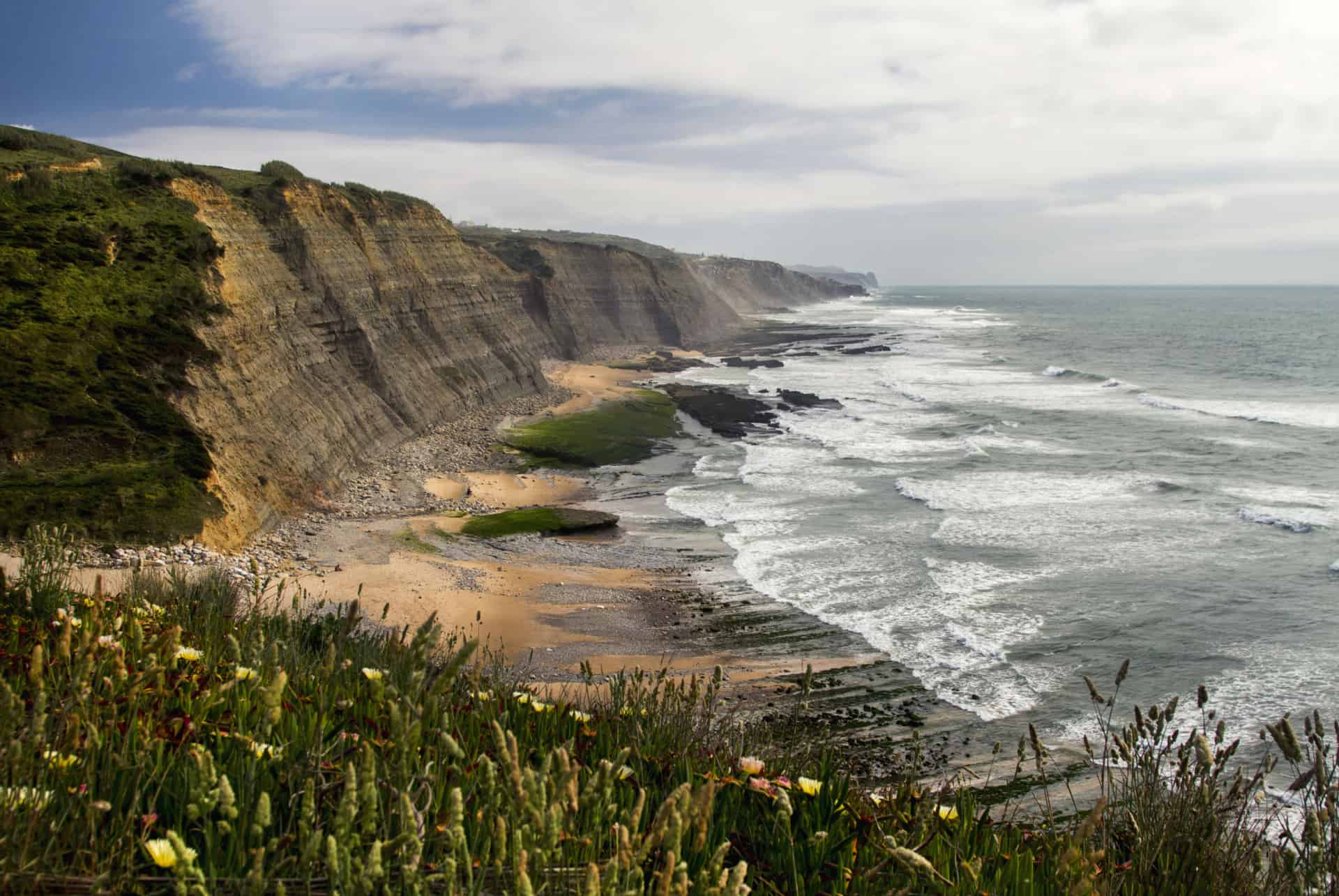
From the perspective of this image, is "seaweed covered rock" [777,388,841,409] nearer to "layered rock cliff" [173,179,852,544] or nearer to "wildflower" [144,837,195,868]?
"layered rock cliff" [173,179,852,544]

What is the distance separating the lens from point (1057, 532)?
78.5 ft

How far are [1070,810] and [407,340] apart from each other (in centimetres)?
3220

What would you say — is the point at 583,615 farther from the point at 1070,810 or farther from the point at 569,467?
the point at 569,467

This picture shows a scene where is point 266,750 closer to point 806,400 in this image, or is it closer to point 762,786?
point 762,786

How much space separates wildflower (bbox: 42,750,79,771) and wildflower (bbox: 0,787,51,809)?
0.15 metres

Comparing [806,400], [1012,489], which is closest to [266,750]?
[1012,489]

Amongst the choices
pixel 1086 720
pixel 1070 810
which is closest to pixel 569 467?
pixel 1086 720

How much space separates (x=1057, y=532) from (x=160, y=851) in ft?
78.8

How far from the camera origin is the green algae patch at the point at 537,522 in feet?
78.3

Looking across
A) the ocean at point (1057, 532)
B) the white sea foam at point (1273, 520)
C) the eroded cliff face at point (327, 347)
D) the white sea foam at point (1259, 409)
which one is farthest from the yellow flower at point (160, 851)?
the white sea foam at point (1259, 409)

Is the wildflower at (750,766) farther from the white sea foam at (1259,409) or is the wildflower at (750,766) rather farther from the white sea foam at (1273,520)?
the white sea foam at (1259,409)

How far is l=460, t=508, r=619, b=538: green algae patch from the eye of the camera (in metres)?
23.9

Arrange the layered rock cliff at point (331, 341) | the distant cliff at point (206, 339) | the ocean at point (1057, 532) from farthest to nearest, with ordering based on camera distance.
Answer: the layered rock cliff at point (331, 341)
the distant cliff at point (206, 339)
the ocean at point (1057, 532)

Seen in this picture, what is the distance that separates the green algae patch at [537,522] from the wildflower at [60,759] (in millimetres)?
20177
